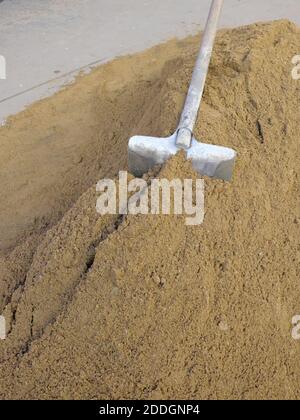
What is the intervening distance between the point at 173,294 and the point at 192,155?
569mm

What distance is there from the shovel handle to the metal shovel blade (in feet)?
0.13

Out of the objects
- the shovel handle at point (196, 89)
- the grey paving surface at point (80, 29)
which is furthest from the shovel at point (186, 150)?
the grey paving surface at point (80, 29)

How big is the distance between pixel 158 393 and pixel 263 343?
443mm

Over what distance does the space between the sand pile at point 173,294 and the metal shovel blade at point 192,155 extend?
0.06 metres

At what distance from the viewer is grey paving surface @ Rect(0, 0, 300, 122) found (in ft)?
12.5

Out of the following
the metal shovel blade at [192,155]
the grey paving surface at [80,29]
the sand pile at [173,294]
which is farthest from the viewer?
the grey paving surface at [80,29]

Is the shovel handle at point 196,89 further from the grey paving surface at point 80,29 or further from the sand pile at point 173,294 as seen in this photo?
the grey paving surface at point 80,29

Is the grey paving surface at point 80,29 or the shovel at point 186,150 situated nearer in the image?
the shovel at point 186,150

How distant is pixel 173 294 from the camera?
6.49 ft

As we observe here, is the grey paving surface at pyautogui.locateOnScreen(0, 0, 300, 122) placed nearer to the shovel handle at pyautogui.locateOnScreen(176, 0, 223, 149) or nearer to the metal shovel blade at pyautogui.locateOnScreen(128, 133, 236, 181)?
the shovel handle at pyautogui.locateOnScreen(176, 0, 223, 149)

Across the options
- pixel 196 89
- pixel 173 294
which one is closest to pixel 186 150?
pixel 196 89

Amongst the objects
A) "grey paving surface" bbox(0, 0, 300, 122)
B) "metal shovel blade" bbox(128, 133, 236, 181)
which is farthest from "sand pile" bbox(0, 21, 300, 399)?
"grey paving surface" bbox(0, 0, 300, 122)

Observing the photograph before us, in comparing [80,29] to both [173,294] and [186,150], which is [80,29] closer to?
[186,150]

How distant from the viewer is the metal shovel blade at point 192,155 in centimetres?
219
